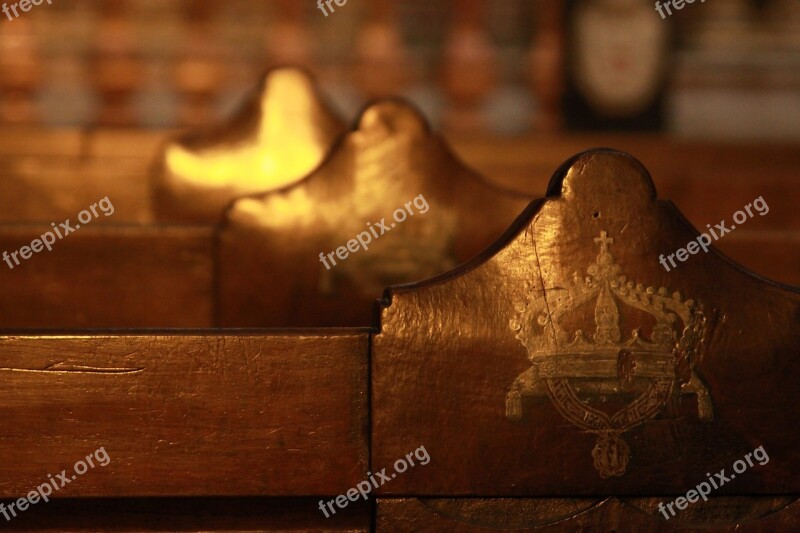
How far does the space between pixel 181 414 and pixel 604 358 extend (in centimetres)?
37

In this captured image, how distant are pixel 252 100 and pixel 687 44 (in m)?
1.97

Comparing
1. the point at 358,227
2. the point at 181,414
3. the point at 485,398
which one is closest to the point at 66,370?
the point at 181,414

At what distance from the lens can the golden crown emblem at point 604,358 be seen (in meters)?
1.00

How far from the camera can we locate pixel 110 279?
1.83 meters

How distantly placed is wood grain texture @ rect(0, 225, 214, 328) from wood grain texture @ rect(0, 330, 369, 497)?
0.83 metres

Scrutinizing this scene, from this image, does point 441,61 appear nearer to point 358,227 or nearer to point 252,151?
point 252,151

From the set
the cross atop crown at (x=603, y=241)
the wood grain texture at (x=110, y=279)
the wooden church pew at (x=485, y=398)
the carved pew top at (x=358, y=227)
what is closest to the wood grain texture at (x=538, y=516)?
the wooden church pew at (x=485, y=398)

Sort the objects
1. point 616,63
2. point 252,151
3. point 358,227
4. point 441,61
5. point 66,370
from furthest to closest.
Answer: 1. point 441,61
2. point 616,63
3. point 252,151
4. point 358,227
5. point 66,370

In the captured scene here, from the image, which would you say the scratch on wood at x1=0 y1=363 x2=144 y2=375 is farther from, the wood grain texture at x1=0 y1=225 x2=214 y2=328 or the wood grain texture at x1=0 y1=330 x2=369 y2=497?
the wood grain texture at x1=0 y1=225 x2=214 y2=328

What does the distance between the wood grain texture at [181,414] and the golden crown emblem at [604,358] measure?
17 centimetres

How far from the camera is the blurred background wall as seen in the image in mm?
2869

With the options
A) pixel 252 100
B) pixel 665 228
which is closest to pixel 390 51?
pixel 252 100

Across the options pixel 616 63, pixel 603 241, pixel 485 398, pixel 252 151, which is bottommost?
pixel 485 398

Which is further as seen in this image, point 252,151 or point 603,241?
point 252,151
